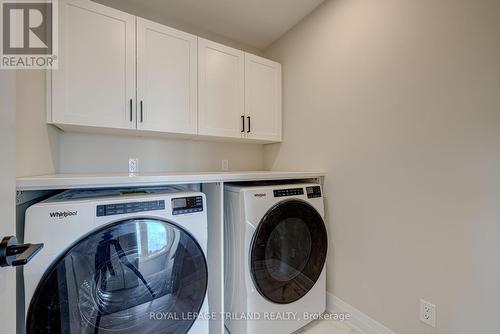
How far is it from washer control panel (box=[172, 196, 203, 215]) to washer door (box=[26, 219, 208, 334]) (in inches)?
3.2

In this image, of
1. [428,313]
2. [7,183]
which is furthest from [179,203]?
[428,313]

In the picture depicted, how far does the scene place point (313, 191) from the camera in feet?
5.13

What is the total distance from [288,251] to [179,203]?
82 centimetres

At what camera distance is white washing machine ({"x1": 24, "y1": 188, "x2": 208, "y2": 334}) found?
81 cm

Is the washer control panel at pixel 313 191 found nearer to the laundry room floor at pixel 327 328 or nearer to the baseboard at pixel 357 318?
the baseboard at pixel 357 318

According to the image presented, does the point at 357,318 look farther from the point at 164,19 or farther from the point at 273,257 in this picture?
the point at 164,19

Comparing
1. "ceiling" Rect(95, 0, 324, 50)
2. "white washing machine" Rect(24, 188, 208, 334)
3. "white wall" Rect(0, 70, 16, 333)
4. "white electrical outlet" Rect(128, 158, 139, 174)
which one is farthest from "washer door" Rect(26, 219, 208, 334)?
"ceiling" Rect(95, 0, 324, 50)

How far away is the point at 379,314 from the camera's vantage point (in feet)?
4.59

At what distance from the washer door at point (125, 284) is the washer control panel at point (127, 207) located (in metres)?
0.05

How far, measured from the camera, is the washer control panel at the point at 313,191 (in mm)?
1540

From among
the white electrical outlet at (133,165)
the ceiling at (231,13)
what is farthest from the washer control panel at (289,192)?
the ceiling at (231,13)

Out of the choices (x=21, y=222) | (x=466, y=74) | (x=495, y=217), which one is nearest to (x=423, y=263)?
(x=495, y=217)

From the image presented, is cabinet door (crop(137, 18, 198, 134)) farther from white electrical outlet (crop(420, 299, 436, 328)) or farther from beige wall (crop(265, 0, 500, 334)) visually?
white electrical outlet (crop(420, 299, 436, 328))

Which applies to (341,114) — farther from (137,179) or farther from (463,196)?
(137,179)
